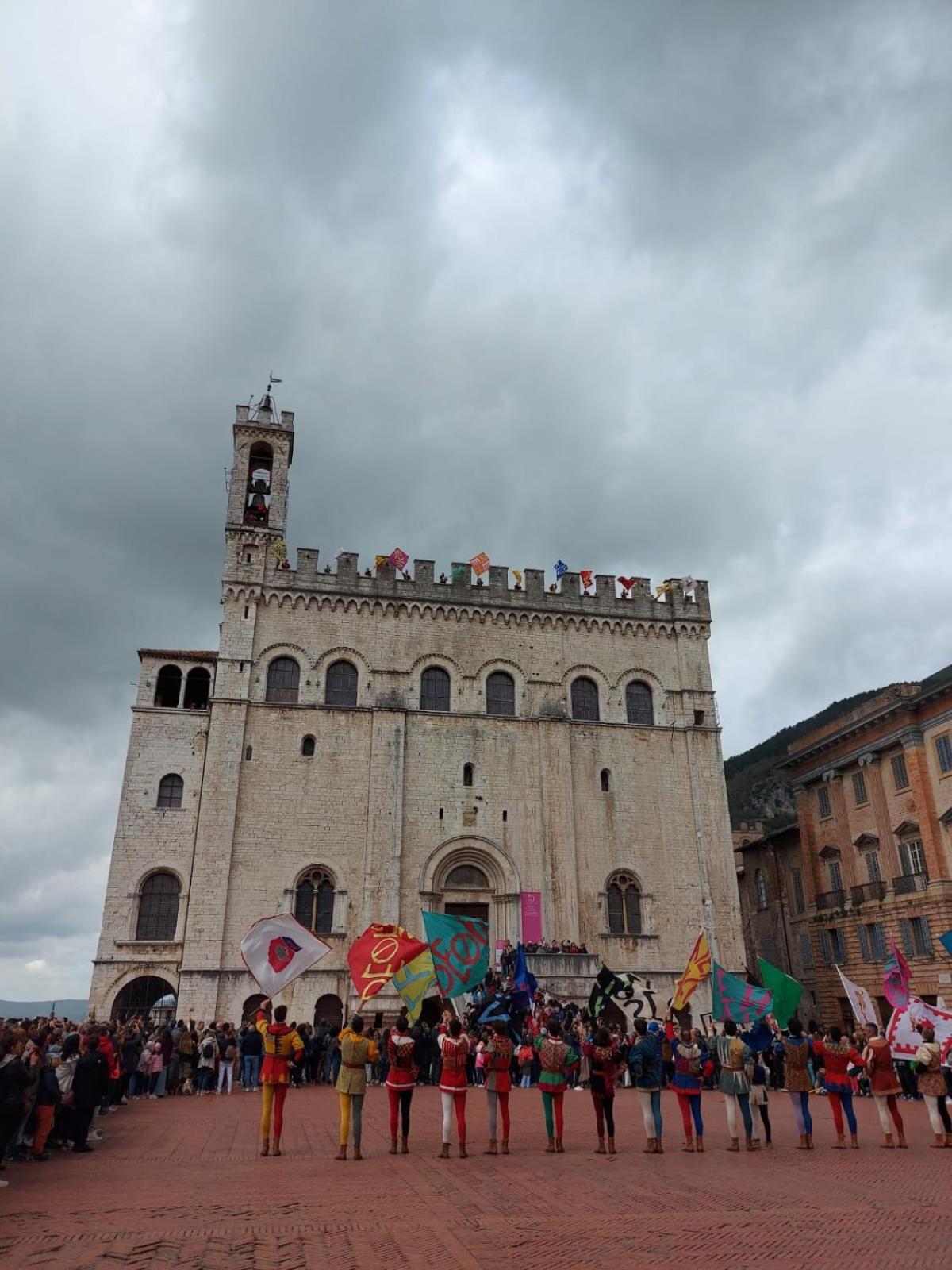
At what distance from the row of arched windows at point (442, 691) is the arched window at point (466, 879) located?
593cm

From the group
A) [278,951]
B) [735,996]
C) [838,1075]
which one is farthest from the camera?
[735,996]

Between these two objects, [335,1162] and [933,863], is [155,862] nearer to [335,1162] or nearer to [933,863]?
[335,1162]

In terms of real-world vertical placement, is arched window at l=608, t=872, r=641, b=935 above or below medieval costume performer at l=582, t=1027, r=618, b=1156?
above

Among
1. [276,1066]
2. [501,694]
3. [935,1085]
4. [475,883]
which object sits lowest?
[935,1085]

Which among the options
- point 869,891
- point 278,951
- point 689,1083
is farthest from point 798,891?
point 278,951

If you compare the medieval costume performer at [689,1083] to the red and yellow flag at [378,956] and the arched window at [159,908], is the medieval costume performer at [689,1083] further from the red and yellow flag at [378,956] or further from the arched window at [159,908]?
the arched window at [159,908]

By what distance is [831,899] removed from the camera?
3438 centimetres

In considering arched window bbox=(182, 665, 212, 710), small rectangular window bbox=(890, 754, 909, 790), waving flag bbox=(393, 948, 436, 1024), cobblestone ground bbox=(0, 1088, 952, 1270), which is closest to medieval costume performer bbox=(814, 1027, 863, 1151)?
cobblestone ground bbox=(0, 1088, 952, 1270)

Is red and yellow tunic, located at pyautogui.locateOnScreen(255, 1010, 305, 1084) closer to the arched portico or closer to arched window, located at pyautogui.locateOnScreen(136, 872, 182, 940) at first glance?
the arched portico

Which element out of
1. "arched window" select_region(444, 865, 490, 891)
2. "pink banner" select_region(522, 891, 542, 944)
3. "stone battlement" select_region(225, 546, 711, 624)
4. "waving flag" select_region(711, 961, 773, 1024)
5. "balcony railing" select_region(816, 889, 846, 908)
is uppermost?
"stone battlement" select_region(225, 546, 711, 624)

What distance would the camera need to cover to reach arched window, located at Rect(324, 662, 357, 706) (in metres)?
32.9

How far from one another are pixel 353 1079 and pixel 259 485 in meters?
29.9

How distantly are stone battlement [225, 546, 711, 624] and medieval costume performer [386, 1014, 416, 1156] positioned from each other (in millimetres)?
24577

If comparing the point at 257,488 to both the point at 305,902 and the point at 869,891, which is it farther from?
the point at 869,891
